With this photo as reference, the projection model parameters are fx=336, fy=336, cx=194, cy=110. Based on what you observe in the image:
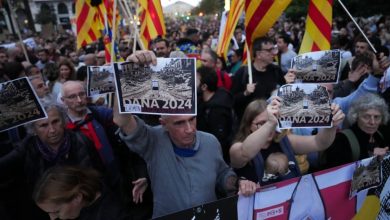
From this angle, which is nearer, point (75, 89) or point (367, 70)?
point (75, 89)

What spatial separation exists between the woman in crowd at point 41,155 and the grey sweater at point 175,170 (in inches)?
29.3

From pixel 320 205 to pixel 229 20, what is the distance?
339 cm

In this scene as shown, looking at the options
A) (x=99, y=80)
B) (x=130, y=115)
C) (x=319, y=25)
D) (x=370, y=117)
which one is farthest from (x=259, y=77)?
(x=130, y=115)

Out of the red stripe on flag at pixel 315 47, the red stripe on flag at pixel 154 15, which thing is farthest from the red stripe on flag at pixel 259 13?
the red stripe on flag at pixel 154 15

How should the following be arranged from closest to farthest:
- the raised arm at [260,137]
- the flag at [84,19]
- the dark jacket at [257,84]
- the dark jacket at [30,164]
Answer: the raised arm at [260,137]
the dark jacket at [30,164]
the dark jacket at [257,84]
the flag at [84,19]

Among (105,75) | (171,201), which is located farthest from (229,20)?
(171,201)

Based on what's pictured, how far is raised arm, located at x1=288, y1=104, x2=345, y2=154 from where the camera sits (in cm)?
226

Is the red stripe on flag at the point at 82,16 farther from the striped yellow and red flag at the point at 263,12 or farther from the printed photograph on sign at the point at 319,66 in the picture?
the printed photograph on sign at the point at 319,66

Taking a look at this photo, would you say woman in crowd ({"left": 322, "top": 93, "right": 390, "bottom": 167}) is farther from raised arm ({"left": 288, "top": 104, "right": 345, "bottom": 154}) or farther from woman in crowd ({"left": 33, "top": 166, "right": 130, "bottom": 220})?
woman in crowd ({"left": 33, "top": 166, "right": 130, "bottom": 220})

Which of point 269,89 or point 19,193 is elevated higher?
point 269,89

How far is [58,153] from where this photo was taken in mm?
2584

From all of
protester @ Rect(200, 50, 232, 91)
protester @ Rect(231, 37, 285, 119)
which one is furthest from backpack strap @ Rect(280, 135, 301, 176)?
protester @ Rect(200, 50, 232, 91)

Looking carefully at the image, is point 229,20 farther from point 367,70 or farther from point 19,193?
point 19,193

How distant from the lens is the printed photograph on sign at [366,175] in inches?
87.3
